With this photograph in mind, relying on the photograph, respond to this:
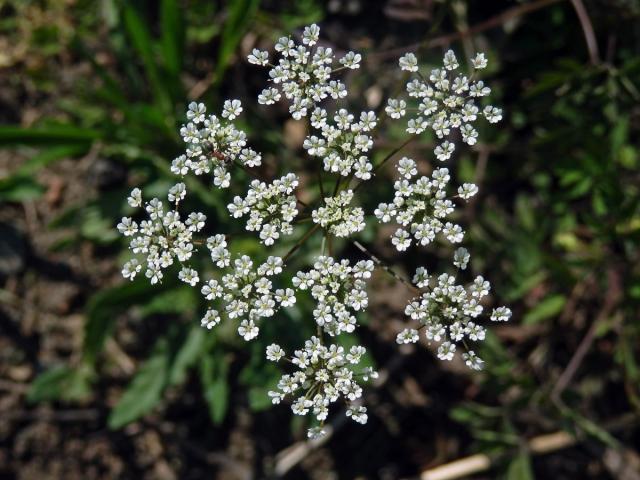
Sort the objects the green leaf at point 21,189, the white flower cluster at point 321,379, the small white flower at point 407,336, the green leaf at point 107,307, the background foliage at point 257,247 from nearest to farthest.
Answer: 1. the white flower cluster at point 321,379
2. the small white flower at point 407,336
3. the green leaf at point 107,307
4. the background foliage at point 257,247
5. the green leaf at point 21,189

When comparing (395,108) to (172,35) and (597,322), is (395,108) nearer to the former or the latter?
(172,35)

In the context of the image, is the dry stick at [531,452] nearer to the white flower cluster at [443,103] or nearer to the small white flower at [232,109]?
the white flower cluster at [443,103]

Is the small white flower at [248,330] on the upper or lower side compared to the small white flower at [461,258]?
lower

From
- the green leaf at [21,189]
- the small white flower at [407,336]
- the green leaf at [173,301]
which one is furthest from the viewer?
the green leaf at [21,189]

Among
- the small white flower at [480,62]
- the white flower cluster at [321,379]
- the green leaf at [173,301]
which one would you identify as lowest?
the green leaf at [173,301]

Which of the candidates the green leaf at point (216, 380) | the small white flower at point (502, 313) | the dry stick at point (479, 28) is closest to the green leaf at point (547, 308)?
the small white flower at point (502, 313)

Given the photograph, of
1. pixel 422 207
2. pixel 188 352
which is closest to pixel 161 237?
pixel 422 207
